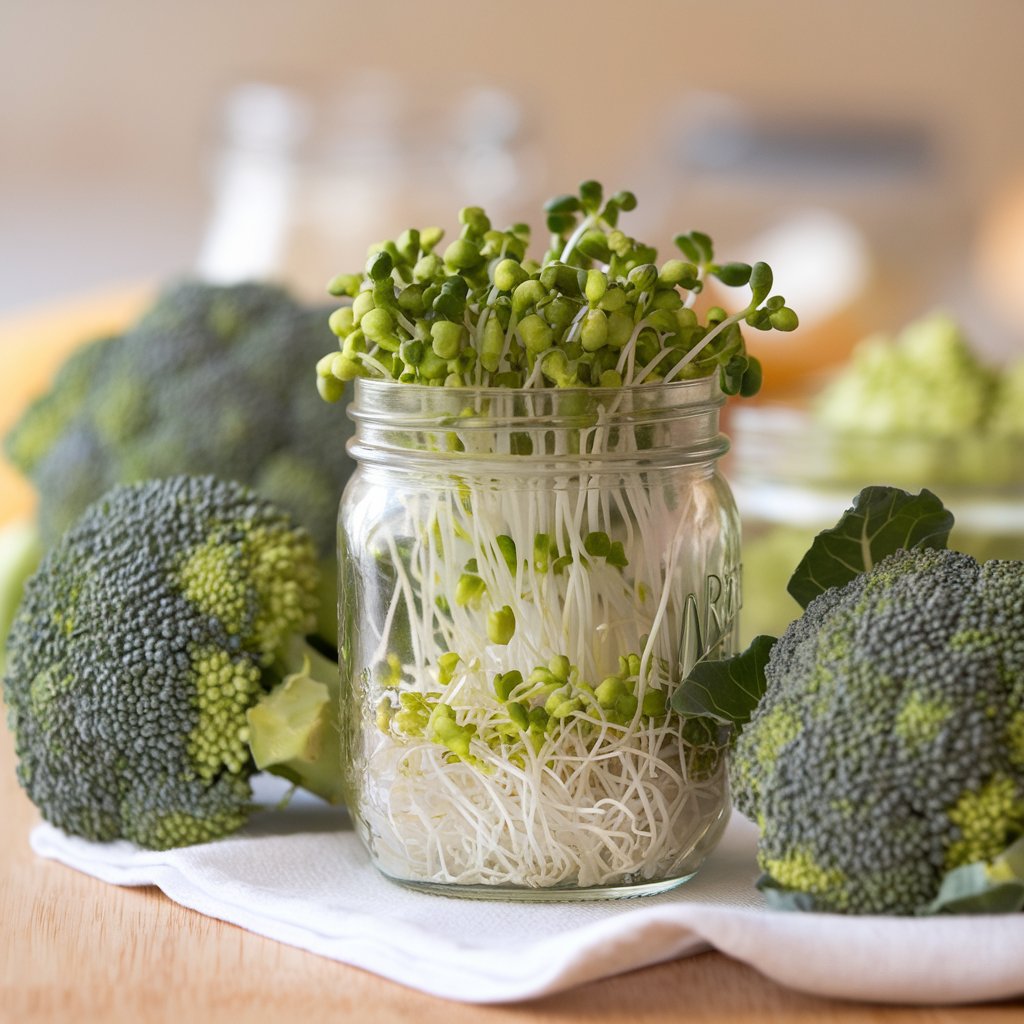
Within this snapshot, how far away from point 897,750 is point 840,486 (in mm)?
609

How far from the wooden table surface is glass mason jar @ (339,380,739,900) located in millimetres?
86

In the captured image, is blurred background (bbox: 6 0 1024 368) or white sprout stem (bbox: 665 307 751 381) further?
blurred background (bbox: 6 0 1024 368)

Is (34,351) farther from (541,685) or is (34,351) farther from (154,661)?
(541,685)

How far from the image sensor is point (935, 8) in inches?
125

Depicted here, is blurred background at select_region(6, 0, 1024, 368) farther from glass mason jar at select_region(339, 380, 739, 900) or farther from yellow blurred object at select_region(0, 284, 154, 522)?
glass mason jar at select_region(339, 380, 739, 900)

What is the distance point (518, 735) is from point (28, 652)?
12.6 inches

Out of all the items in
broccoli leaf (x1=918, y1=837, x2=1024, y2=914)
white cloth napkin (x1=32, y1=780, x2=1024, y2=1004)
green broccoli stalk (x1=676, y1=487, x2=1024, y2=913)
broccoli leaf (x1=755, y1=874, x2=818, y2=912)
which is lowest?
white cloth napkin (x1=32, y1=780, x2=1024, y2=1004)

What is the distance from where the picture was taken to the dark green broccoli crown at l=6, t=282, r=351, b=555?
49.4 inches

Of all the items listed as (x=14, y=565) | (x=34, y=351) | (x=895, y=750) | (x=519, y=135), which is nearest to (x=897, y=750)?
(x=895, y=750)

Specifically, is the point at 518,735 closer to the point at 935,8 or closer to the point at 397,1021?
the point at 397,1021

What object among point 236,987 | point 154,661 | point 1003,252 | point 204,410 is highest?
point 1003,252

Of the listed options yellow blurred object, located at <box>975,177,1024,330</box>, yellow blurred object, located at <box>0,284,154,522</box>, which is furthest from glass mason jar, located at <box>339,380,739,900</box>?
yellow blurred object, located at <box>975,177,1024,330</box>

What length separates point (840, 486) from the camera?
1.26 m

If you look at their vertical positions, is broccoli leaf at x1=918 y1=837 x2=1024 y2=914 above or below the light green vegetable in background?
below
